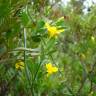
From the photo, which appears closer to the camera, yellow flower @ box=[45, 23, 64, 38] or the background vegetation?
the background vegetation

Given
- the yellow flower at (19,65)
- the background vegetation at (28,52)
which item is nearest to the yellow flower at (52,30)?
the background vegetation at (28,52)

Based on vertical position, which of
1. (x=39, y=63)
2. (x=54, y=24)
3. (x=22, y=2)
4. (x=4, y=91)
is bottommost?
(x=4, y=91)

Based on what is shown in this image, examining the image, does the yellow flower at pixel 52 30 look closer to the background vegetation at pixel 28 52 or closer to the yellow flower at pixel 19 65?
the background vegetation at pixel 28 52

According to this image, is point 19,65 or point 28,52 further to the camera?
point 19,65

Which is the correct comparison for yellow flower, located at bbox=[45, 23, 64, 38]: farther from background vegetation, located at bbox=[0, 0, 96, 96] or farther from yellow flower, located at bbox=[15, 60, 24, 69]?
yellow flower, located at bbox=[15, 60, 24, 69]

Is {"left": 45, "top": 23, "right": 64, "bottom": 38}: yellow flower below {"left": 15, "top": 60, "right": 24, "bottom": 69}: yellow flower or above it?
above

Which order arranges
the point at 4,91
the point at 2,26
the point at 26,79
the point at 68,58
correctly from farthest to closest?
the point at 68,58 < the point at 4,91 < the point at 26,79 < the point at 2,26

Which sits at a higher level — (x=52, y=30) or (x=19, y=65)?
(x=52, y=30)

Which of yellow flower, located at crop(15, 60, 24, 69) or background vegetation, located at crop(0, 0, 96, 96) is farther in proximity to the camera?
yellow flower, located at crop(15, 60, 24, 69)

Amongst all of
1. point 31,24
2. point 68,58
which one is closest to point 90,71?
point 68,58

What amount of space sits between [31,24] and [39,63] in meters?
0.17

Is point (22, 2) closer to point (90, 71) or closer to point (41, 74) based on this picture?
point (41, 74)

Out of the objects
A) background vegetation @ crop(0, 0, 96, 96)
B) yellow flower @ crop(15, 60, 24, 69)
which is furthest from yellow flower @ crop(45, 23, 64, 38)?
yellow flower @ crop(15, 60, 24, 69)

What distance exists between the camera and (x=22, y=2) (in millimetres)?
1619
